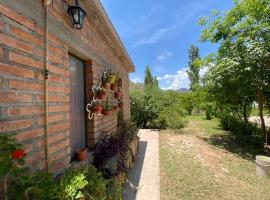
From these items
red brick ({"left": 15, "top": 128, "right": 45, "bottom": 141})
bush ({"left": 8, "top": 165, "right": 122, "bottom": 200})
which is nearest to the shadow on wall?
bush ({"left": 8, "top": 165, "right": 122, "bottom": 200})

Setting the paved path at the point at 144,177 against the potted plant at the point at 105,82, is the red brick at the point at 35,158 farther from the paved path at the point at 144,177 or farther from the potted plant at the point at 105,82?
the potted plant at the point at 105,82

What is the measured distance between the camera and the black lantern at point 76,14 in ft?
8.32

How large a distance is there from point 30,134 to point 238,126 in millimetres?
11298

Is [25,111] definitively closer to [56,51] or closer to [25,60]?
[25,60]

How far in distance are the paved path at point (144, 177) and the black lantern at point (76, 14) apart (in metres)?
2.89

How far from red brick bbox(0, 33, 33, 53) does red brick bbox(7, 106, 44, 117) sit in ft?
1.72

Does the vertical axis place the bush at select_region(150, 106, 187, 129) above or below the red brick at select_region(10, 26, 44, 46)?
below

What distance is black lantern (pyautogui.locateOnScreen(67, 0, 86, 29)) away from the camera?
8.32 feet

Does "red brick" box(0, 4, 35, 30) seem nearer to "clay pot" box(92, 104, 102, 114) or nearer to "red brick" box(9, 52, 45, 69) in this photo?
"red brick" box(9, 52, 45, 69)

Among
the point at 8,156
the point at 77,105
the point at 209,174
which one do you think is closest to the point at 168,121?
the point at 209,174

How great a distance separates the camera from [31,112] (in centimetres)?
181

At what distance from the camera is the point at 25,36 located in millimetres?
1757

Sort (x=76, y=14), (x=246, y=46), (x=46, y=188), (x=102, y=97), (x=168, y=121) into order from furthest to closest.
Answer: (x=168, y=121)
(x=246, y=46)
(x=102, y=97)
(x=76, y=14)
(x=46, y=188)

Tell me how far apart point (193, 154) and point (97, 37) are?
4608 millimetres
